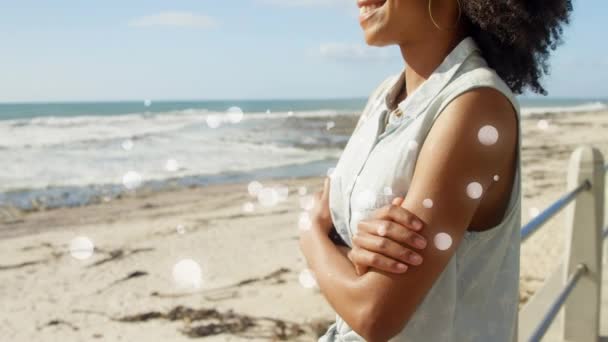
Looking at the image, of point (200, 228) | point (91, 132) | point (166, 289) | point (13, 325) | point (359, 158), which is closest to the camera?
point (359, 158)

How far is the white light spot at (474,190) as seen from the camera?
1.06 m

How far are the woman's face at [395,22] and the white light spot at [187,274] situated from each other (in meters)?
5.71

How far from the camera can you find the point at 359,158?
130cm

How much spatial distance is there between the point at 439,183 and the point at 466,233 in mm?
166

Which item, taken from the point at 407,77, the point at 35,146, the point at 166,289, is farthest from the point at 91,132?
the point at 407,77

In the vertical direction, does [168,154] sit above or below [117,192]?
above

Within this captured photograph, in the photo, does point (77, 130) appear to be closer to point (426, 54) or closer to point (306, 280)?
point (306, 280)

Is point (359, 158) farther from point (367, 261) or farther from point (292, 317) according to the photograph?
point (292, 317)

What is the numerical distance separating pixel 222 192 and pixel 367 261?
12.0m

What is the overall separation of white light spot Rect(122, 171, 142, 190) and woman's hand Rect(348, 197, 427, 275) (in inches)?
516

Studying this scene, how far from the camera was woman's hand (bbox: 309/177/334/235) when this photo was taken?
1496mm

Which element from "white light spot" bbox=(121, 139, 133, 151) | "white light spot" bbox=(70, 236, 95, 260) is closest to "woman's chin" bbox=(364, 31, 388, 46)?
"white light spot" bbox=(70, 236, 95, 260)

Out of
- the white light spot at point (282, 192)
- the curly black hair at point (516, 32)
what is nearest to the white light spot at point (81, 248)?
the white light spot at point (282, 192)

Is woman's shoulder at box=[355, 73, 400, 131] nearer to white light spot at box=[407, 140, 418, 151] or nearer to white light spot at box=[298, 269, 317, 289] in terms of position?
white light spot at box=[407, 140, 418, 151]
